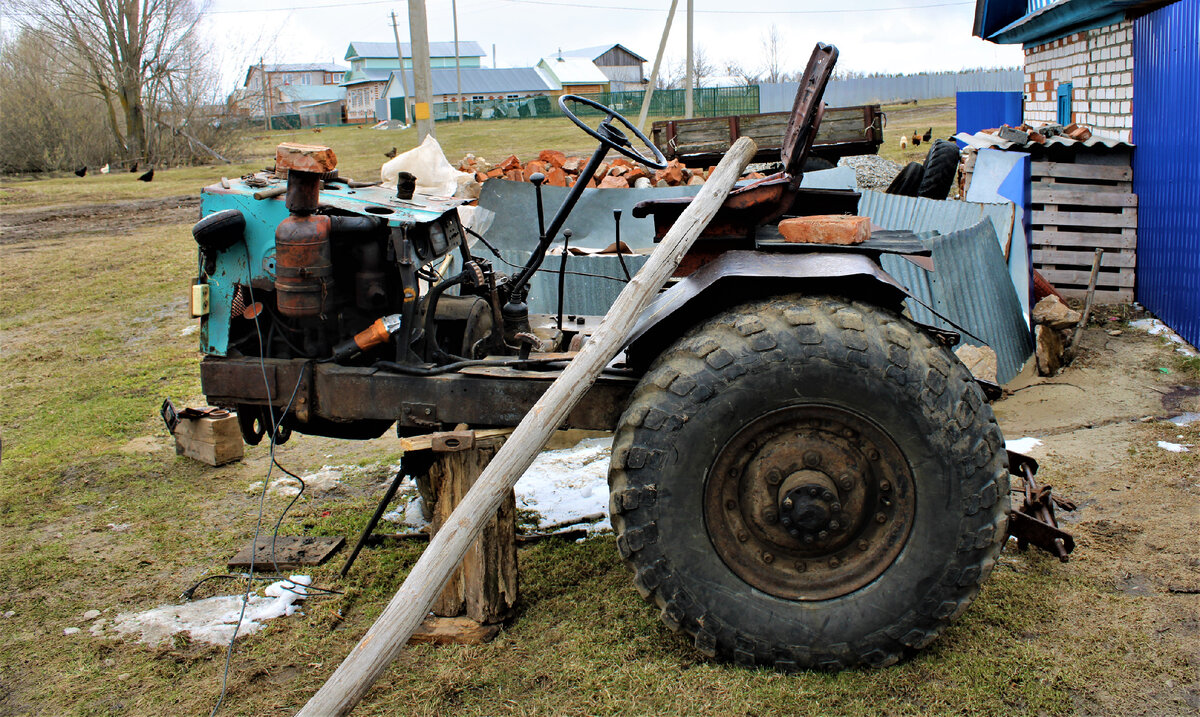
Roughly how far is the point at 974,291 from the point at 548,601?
173 inches

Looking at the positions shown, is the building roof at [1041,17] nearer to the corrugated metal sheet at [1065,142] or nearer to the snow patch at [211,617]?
the corrugated metal sheet at [1065,142]

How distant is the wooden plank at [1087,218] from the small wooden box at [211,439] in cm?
703

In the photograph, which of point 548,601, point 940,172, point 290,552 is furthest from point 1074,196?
point 290,552

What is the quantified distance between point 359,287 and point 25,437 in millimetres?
3625

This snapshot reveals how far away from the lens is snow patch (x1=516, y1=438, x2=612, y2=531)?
14.3ft

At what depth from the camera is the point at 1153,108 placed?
7738 millimetres

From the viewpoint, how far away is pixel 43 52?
2933 cm

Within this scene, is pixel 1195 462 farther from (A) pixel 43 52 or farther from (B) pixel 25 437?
(A) pixel 43 52

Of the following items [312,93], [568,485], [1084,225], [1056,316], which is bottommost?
[568,485]

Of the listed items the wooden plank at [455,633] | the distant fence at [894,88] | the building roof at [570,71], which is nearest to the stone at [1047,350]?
the wooden plank at [455,633]

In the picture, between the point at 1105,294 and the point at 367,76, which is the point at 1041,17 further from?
the point at 367,76

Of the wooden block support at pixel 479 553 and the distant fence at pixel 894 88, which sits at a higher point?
the distant fence at pixel 894 88

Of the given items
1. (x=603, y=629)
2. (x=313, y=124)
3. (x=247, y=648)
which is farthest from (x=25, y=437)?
(x=313, y=124)

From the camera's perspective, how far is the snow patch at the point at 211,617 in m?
3.31
